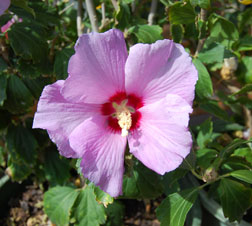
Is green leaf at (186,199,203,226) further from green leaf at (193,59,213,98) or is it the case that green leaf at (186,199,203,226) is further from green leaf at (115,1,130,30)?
green leaf at (115,1,130,30)

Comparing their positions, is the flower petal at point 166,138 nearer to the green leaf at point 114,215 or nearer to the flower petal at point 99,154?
the flower petal at point 99,154

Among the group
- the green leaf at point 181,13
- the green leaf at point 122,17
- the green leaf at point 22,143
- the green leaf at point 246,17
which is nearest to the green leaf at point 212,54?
the green leaf at point 181,13

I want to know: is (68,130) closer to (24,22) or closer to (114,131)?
(114,131)

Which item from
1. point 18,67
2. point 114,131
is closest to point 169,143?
point 114,131

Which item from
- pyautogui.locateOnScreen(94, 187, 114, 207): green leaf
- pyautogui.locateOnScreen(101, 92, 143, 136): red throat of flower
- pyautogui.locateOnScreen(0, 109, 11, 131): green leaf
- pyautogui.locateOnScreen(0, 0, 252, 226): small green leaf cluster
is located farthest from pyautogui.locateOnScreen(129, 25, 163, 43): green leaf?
pyautogui.locateOnScreen(0, 109, 11, 131): green leaf

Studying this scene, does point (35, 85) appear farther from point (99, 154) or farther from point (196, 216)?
point (196, 216)

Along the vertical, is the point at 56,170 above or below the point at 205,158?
below

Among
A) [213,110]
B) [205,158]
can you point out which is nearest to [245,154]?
[205,158]
